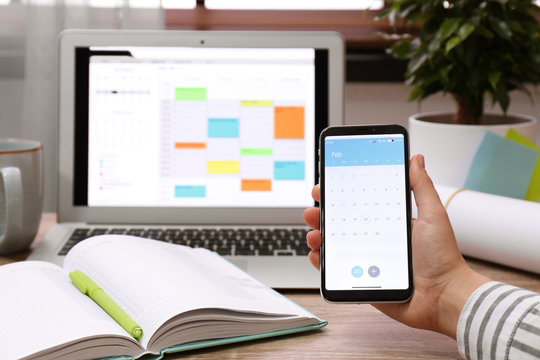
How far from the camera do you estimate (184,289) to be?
60 centimetres

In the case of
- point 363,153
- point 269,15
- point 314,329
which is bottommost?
point 314,329

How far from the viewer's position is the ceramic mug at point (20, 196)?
81 centimetres

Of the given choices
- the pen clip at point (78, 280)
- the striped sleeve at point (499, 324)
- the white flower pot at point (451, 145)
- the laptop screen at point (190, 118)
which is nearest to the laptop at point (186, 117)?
the laptop screen at point (190, 118)

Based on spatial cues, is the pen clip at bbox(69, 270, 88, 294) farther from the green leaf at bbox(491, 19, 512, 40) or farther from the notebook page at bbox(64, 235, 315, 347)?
the green leaf at bbox(491, 19, 512, 40)

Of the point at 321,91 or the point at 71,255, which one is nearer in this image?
the point at 71,255

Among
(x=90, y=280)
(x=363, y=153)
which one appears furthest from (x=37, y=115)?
(x=363, y=153)

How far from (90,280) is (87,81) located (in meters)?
0.38

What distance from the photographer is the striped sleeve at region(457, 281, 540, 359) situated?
0.52 metres

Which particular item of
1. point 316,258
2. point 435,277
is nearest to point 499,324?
point 435,277

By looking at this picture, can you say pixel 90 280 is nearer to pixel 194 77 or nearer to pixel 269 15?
pixel 194 77

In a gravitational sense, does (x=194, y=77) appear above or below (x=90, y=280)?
above

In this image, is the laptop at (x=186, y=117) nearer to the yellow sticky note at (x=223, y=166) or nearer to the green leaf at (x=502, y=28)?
the yellow sticky note at (x=223, y=166)

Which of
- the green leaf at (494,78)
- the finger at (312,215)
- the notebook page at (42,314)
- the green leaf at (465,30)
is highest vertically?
the green leaf at (465,30)

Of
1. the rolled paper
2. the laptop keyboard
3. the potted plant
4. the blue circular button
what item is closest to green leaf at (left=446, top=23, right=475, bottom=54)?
the potted plant
